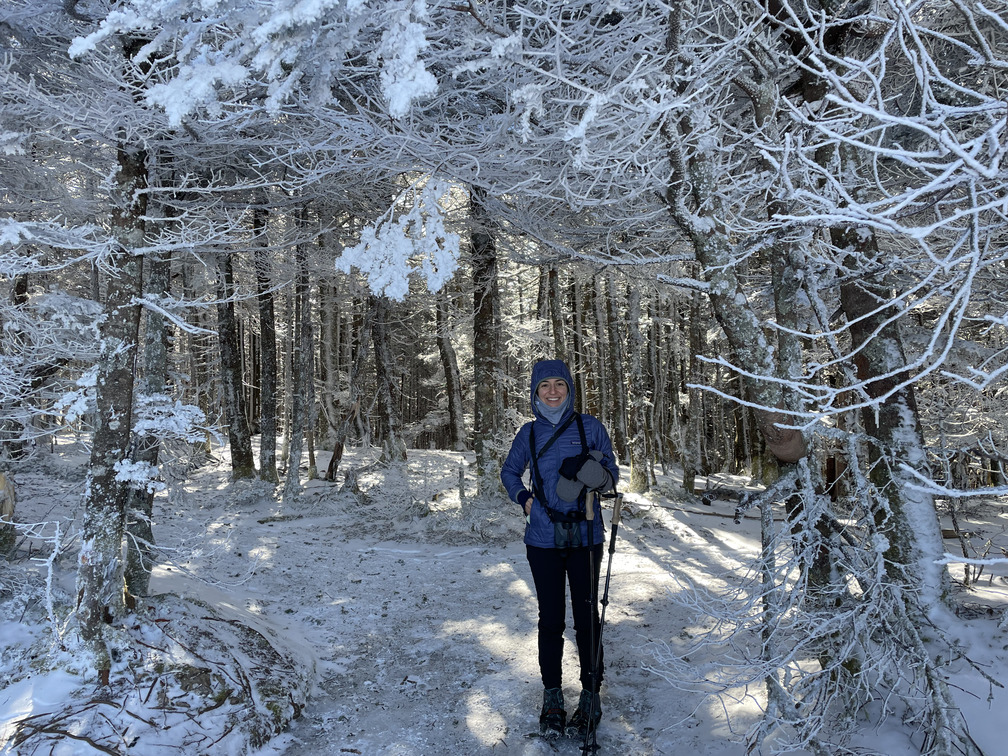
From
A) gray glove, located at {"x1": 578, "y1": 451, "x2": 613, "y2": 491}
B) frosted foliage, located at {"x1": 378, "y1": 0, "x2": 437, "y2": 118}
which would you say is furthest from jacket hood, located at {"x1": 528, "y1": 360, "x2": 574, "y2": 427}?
frosted foliage, located at {"x1": 378, "y1": 0, "x2": 437, "y2": 118}

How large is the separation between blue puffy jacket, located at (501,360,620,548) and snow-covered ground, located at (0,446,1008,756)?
865mm

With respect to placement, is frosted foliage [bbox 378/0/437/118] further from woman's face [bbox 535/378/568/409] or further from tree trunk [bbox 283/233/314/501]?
tree trunk [bbox 283/233/314/501]

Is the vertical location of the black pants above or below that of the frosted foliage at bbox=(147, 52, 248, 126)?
below

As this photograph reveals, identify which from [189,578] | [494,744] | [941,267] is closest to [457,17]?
[941,267]

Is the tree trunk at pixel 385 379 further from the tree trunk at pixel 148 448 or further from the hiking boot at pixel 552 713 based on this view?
the hiking boot at pixel 552 713

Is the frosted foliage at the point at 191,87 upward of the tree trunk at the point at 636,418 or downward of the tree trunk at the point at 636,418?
upward

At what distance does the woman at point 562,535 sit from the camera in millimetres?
3938

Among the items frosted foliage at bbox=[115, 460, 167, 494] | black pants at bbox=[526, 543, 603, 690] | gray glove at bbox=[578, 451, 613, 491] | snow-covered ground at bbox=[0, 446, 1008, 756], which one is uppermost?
frosted foliage at bbox=[115, 460, 167, 494]

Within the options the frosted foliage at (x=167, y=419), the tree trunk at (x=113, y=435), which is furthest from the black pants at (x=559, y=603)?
the tree trunk at (x=113, y=435)

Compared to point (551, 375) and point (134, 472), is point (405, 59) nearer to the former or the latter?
point (551, 375)

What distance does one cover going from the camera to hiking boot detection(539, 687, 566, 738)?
3.91 m

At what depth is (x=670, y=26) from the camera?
365 cm

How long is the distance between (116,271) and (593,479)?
12.1 ft

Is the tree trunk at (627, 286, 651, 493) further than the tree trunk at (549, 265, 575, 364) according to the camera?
No
